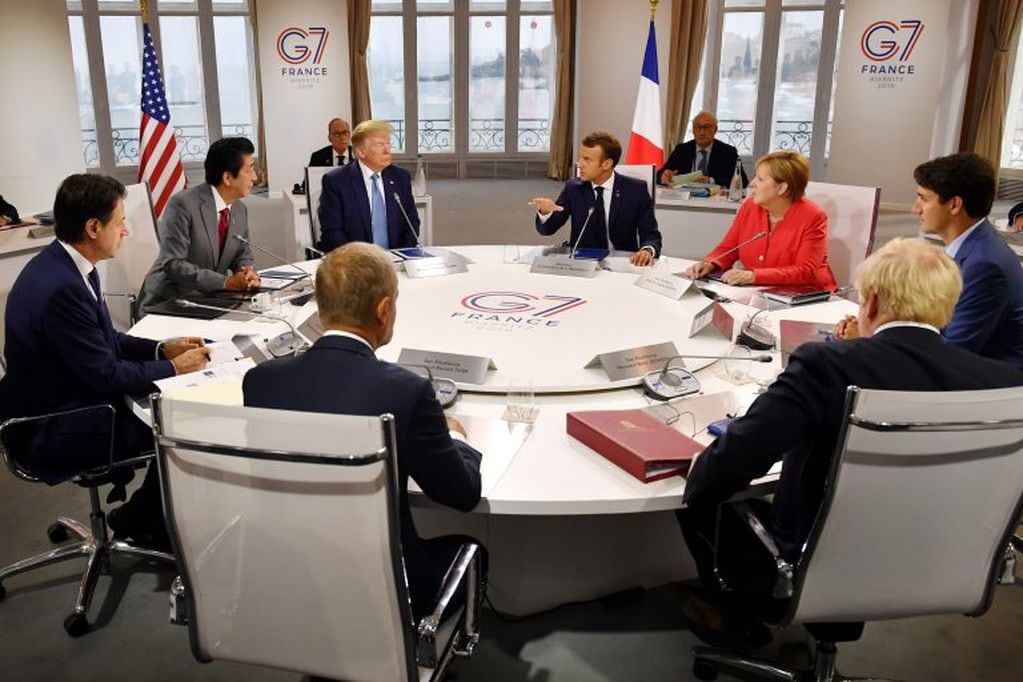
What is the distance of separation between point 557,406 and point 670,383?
0.34 m

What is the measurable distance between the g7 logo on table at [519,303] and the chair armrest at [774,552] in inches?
55.2

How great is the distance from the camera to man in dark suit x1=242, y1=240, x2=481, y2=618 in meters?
1.69

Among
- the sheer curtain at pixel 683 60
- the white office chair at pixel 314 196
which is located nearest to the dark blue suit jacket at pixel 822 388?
the white office chair at pixel 314 196

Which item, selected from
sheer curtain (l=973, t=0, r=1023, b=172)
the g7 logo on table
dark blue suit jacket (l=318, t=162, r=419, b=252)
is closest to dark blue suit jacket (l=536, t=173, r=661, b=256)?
dark blue suit jacket (l=318, t=162, r=419, b=252)

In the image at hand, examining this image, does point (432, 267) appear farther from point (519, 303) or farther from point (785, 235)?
point (785, 235)

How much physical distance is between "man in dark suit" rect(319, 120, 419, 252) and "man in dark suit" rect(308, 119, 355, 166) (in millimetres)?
2377

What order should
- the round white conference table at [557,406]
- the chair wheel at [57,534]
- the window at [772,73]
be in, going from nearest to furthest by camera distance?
the round white conference table at [557,406] → the chair wheel at [57,534] → the window at [772,73]

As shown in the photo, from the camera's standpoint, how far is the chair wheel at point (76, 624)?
2.59 m

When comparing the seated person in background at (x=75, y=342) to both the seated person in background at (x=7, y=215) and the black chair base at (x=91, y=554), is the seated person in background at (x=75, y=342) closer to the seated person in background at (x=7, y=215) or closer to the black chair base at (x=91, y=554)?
the black chair base at (x=91, y=554)

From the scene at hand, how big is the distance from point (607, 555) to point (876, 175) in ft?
26.5

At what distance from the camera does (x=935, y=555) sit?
6.22 ft

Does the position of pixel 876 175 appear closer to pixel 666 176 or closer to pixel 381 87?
pixel 666 176

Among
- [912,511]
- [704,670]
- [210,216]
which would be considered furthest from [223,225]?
[912,511]

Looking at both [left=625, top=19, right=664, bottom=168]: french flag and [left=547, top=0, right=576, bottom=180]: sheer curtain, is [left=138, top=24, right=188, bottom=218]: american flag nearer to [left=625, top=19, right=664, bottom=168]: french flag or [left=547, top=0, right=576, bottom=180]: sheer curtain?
[left=625, top=19, right=664, bottom=168]: french flag
